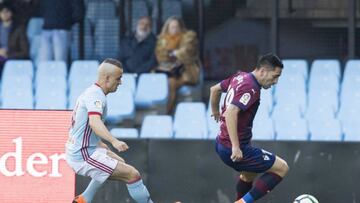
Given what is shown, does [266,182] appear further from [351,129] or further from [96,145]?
[351,129]

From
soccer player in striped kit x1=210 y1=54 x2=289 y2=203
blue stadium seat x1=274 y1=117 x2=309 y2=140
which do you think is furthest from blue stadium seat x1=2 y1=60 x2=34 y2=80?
soccer player in striped kit x1=210 y1=54 x2=289 y2=203

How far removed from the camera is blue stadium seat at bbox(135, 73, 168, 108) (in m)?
17.5

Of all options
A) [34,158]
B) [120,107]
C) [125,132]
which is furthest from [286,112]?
[34,158]

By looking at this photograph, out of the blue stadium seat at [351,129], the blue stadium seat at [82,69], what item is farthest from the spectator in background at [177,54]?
the blue stadium seat at [351,129]

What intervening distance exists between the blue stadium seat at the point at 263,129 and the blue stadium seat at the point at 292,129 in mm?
111

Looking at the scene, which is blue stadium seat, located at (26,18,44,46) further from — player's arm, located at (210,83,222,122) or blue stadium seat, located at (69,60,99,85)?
player's arm, located at (210,83,222,122)

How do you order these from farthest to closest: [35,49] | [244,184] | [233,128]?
1. [35,49]
2. [244,184]
3. [233,128]

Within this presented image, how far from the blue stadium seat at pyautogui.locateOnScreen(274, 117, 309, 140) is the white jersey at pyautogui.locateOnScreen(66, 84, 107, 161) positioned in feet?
12.1

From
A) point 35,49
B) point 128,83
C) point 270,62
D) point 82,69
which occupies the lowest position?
point 128,83

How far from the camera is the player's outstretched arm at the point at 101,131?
473 inches

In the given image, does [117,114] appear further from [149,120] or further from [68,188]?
[68,188]

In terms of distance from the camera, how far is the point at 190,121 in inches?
645

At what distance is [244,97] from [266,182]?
3.14 ft

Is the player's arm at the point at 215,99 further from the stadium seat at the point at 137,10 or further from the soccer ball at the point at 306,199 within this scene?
the stadium seat at the point at 137,10
